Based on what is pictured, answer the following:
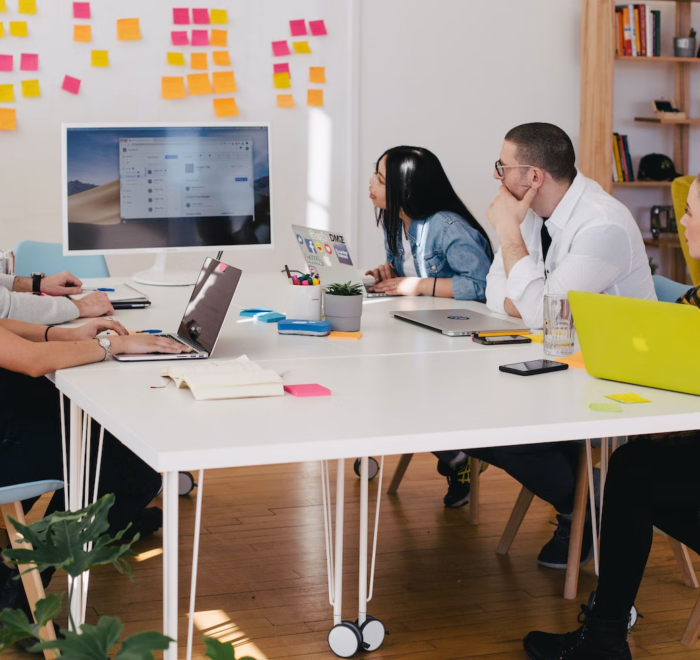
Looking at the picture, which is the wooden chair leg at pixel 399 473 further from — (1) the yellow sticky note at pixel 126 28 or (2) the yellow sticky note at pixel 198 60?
(1) the yellow sticky note at pixel 126 28

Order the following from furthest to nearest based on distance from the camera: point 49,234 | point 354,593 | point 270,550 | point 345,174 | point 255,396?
point 345,174 < point 49,234 < point 270,550 < point 354,593 < point 255,396

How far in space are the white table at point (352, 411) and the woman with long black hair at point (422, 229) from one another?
0.90m

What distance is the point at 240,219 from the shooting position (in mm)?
3146

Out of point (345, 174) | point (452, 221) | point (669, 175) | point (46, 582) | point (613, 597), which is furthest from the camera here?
point (669, 175)

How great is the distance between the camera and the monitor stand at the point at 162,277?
3.17 meters

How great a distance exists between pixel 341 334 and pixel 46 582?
85 cm

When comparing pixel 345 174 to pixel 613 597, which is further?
pixel 345 174

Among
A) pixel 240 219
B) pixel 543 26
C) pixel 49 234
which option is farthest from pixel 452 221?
pixel 543 26

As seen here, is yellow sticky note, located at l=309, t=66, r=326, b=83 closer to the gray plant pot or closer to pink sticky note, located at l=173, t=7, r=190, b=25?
pink sticky note, located at l=173, t=7, r=190, b=25

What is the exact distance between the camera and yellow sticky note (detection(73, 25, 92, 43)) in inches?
172

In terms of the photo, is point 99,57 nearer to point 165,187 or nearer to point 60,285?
point 165,187

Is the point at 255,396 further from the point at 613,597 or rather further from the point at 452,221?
the point at 452,221

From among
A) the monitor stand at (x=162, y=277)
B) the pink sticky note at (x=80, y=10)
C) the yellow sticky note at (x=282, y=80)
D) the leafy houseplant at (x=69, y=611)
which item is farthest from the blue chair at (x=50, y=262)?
the leafy houseplant at (x=69, y=611)

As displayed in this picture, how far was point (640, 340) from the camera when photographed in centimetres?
164
